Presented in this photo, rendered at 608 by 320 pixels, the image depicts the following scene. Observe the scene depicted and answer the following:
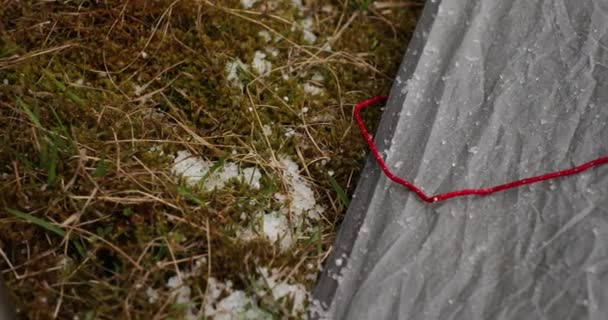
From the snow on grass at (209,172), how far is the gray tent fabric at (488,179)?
0.27 meters

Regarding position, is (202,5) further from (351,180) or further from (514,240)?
(514,240)

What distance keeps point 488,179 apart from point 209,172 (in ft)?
2.13

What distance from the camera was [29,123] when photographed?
1.61 metres

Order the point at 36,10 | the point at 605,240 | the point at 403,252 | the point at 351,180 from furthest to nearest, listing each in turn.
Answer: the point at 36,10
the point at 351,180
the point at 403,252
the point at 605,240

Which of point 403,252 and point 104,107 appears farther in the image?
point 104,107

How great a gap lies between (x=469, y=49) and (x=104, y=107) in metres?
0.92

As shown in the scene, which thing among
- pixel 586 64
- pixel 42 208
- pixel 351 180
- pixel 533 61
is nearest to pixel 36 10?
pixel 42 208

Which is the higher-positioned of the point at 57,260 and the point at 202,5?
the point at 202,5

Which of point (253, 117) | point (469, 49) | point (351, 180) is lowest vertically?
point (351, 180)

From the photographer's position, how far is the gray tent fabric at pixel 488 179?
4.58 feet

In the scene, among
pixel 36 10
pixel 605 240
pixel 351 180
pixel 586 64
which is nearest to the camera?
pixel 605 240

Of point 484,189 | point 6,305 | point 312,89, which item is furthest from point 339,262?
point 6,305

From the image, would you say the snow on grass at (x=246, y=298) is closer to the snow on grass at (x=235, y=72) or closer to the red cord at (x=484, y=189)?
the red cord at (x=484, y=189)

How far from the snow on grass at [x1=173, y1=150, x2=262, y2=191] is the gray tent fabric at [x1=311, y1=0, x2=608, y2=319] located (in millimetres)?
268
